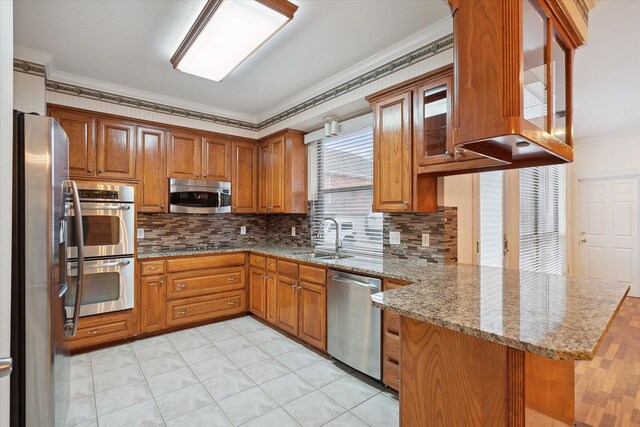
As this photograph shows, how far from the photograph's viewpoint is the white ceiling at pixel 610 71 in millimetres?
2203

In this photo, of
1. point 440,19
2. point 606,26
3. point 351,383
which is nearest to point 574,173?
point 606,26

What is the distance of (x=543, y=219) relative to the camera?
170 inches

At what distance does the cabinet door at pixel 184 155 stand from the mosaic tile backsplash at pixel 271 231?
566 millimetres

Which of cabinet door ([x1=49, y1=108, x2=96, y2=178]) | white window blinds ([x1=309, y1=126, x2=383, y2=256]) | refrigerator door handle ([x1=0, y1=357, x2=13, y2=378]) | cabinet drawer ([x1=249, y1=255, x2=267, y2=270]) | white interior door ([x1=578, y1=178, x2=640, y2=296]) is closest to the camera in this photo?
refrigerator door handle ([x1=0, y1=357, x2=13, y2=378])

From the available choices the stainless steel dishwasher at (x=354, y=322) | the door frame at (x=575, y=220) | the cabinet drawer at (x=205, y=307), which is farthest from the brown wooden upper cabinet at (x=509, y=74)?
the door frame at (x=575, y=220)

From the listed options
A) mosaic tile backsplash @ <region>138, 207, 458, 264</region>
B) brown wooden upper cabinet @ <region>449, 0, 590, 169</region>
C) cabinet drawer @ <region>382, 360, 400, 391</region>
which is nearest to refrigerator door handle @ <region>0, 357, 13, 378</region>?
brown wooden upper cabinet @ <region>449, 0, 590, 169</region>

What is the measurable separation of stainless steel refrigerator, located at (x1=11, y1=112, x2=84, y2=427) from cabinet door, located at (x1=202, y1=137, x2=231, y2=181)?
2.55 m

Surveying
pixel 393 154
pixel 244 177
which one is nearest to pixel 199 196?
pixel 244 177

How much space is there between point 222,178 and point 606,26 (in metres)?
3.88

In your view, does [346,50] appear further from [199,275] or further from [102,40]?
[199,275]

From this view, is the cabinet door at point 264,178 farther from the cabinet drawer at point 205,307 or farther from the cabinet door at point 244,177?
the cabinet drawer at point 205,307

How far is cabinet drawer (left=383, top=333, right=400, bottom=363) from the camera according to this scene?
2.16 metres

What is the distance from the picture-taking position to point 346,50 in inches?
102

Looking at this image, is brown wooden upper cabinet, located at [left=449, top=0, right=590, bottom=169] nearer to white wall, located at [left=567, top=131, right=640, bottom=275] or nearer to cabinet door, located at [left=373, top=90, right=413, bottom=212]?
cabinet door, located at [left=373, top=90, right=413, bottom=212]
